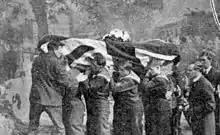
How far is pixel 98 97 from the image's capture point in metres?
5.98

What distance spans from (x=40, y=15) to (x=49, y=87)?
310cm

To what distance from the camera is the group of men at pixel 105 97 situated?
599 centimetres

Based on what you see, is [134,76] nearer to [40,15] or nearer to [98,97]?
[98,97]

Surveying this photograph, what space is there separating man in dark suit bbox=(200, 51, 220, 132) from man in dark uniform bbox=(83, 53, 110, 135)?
1.40 metres

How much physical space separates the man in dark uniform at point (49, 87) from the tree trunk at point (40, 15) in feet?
9.06

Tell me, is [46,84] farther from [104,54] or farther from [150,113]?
[150,113]

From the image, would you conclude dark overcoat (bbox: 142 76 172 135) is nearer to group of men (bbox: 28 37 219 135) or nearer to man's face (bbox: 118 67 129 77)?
group of men (bbox: 28 37 219 135)

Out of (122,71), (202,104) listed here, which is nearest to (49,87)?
(122,71)

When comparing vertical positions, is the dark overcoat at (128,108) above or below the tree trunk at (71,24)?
below

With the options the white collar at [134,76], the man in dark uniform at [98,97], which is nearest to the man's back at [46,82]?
the man in dark uniform at [98,97]

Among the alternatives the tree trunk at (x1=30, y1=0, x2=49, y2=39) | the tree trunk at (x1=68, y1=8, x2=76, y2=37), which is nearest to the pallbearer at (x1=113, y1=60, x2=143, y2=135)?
the tree trunk at (x1=68, y1=8, x2=76, y2=37)

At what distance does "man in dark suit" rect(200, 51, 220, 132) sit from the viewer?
660cm

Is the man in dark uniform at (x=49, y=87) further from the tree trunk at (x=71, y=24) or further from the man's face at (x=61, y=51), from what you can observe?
the tree trunk at (x=71, y=24)

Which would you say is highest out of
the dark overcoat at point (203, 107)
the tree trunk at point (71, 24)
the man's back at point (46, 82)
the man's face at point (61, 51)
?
the tree trunk at point (71, 24)
